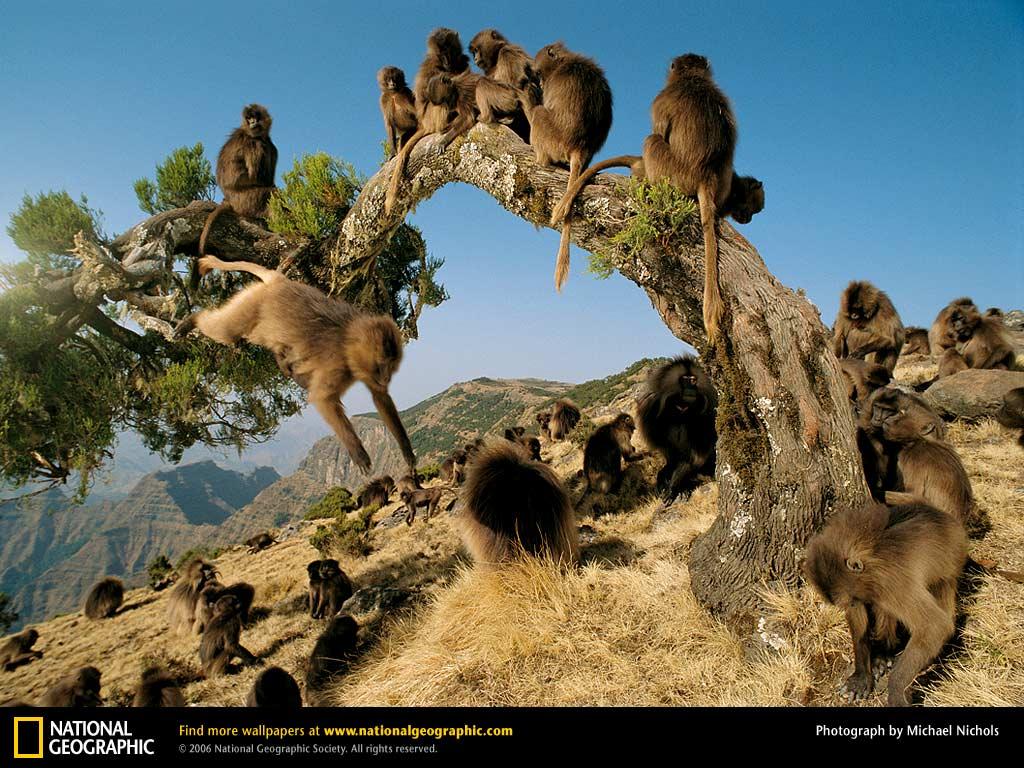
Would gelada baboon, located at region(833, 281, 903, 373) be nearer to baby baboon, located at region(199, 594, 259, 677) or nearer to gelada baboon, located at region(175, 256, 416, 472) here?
gelada baboon, located at region(175, 256, 416, 472)

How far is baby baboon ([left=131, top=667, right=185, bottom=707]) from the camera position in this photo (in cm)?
498

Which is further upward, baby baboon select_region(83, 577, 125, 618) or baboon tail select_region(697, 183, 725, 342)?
baboon tail select_region(697, 183, 725, 342)

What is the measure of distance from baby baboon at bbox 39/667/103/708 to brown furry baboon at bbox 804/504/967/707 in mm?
7327

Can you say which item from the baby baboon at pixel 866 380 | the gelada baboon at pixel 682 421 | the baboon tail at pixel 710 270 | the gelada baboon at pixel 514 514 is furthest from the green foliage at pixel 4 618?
the baby baboon at pixel 866 380

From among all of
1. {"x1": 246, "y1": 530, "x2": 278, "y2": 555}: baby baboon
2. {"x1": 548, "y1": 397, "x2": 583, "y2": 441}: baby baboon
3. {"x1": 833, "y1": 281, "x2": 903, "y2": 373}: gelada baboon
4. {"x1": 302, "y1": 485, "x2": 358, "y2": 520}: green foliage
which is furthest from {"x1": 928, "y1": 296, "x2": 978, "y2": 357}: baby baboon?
{"x1": 246, "y1": 530, "x2": 278, "y2": 555}: baby baboon

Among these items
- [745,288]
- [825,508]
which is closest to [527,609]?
[825,508]

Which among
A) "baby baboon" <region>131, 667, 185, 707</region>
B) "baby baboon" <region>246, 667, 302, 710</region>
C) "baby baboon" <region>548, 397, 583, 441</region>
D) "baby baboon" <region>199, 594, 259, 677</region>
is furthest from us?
"baby baboon" <region>548, 397, 583, 441</region>

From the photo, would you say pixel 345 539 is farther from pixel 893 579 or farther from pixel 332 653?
pixel 893 579

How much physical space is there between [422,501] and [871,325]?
9940 mm

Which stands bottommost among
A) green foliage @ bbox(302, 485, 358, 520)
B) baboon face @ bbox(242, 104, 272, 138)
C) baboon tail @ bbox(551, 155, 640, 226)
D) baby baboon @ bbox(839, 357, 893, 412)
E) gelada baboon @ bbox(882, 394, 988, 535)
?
green foliage @ bbox(302, 485, 358, 520)

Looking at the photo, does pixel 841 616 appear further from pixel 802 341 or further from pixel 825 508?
pixel 802 341

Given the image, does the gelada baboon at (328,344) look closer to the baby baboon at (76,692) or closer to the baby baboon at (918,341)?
the baby baboon at (76,692)

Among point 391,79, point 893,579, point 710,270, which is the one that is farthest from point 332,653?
point 391,79
